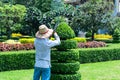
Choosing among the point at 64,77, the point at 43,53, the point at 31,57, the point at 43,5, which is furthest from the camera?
the point at 43,5

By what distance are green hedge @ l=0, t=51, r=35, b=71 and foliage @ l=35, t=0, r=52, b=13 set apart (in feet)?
92.9

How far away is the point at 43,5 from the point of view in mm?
44094

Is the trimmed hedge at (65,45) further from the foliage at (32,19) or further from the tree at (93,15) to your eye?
the foliage at (32,19)

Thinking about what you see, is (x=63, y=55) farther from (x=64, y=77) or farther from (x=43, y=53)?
(x=43, y=53)

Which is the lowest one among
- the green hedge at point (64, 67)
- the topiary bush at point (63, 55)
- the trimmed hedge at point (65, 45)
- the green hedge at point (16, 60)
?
the green hedge at point (16, 60)

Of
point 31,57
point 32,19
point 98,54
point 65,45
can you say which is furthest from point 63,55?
point 32,19

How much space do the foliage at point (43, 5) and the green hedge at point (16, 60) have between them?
28324 mm

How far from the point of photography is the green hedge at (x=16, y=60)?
600 inches

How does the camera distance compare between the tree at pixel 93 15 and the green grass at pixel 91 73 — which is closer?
the green grass at pixel 91 73

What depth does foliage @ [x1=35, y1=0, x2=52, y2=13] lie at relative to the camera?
44.1m

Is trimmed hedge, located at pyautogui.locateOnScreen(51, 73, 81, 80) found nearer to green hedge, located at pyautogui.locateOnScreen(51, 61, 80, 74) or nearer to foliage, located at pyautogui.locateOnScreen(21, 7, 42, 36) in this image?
green hedge, located at pyautogui.locateOnScreen(51, 61, 80, 74)

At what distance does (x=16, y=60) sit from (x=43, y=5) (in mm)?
28898

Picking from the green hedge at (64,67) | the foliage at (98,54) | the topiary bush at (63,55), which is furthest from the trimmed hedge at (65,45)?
the foliage at (98,54)

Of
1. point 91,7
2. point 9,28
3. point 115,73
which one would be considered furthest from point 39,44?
point 9,28
